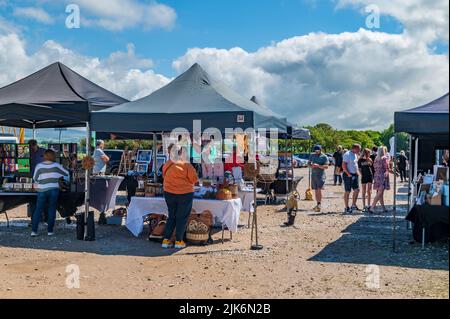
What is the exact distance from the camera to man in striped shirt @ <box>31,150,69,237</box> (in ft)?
27.0

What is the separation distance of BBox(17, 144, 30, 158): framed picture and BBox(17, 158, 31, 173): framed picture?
0.09m

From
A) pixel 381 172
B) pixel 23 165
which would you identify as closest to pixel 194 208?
pixel 23 165

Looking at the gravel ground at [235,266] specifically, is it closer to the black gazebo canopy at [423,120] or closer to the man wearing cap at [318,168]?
the black gazebo canopy at [423,120]

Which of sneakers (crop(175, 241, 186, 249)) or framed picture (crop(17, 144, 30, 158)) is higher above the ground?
framed picture (crop(17, 144, 30, 158))

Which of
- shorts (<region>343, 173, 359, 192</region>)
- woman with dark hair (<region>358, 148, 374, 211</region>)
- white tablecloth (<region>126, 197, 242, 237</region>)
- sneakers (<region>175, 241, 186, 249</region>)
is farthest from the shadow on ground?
woman with dark hair (<region>358, 148, 374, 211</region>)

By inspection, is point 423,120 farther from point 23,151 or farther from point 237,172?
point 23,151

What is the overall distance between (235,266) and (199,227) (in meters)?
1.46

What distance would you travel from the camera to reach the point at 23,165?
9586 mm

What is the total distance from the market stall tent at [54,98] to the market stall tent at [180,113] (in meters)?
0.51

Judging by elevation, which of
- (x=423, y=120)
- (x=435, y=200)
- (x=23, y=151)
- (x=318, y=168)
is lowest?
(x=435, y=200)

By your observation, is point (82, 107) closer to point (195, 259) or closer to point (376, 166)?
point (195, 259)

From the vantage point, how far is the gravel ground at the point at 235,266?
17.1 ft

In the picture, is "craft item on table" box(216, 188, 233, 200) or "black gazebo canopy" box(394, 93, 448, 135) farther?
"craft item on table" box(216, 188, 233, 200)

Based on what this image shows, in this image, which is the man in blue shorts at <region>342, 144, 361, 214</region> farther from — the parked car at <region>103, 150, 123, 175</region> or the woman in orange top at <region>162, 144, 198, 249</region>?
the parked car at <region>103, 150, 123, 175</region>
